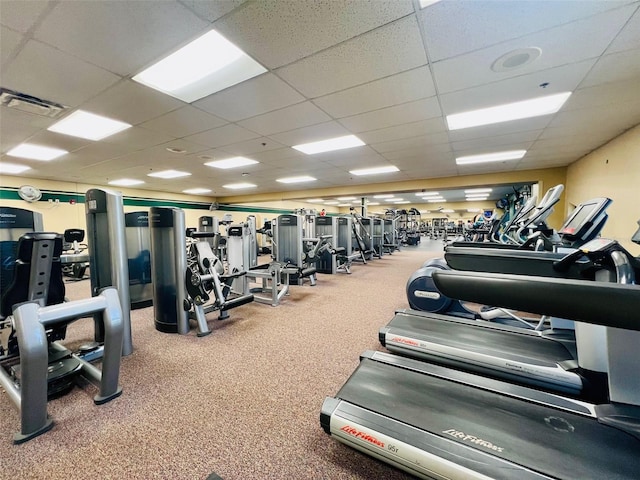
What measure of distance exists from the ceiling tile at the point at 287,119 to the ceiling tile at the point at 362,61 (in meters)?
0.47

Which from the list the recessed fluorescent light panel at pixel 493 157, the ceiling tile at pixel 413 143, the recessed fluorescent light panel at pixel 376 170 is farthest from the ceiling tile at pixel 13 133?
the recessed fluorescent light panel at pixel 493 157

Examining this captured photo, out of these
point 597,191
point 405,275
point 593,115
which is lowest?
point 405,275

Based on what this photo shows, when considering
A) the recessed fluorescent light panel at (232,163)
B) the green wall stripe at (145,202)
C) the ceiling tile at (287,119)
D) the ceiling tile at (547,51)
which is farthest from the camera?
the green wall stripe at (145,202)

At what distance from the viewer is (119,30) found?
1788 mm

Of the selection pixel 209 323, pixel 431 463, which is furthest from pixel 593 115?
pixel 209 323

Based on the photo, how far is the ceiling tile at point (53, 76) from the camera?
2025 mm

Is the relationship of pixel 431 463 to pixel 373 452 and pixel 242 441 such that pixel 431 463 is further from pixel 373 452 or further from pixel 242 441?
pixel 242 441

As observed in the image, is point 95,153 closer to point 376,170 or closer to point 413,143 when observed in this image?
point 413,143

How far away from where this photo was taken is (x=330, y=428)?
1.23m

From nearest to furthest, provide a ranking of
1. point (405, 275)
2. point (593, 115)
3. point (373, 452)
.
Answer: point (373, 452) → point (593, 115) → point (405, 275)

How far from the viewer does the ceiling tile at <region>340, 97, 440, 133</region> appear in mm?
3018

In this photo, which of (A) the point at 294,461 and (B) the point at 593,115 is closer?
(A) the point at 294,461

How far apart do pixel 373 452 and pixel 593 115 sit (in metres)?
4.61

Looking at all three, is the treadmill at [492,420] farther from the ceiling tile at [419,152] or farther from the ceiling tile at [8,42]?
the ceiling tile at [419,152]
